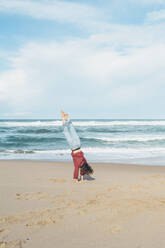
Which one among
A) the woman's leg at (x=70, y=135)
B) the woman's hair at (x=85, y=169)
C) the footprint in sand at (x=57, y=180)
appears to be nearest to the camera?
the footprint in sand at (x=57, y=180)

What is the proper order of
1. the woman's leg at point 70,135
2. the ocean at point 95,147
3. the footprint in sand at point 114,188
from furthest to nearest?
the ocean at point 95,147 < the woman's leg at point 70,135 < the footprint in sand at point 114,188

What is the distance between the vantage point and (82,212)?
4641 mm

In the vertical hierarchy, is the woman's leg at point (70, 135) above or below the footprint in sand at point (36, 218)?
above

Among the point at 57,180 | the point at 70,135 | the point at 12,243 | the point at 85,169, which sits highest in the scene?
the point at 70,135

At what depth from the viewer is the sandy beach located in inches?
140

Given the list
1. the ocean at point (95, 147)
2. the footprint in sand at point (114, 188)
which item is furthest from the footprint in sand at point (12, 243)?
the ocean at point (95, 147)

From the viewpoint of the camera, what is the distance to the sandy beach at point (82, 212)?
140 inches

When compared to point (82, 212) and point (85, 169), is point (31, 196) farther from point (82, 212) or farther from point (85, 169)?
point (85, 169)

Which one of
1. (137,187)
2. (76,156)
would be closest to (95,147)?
(76,156)

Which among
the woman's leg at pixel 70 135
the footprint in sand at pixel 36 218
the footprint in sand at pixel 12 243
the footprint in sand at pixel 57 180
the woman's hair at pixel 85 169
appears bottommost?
the footprint in sand at pixel 12 243

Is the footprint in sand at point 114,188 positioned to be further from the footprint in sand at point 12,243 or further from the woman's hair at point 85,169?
the footprint in sand at point 12,243

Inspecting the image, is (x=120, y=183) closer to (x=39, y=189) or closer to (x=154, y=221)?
(x=39, y=189)

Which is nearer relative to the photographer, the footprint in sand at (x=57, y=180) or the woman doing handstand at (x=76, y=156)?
the footprint in sand at (x=57, y=180)

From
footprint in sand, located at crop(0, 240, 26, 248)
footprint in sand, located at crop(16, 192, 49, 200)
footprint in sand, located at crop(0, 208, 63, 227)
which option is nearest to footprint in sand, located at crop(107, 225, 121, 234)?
footprint in sand, located at crop(0, 208, 63, 227)
